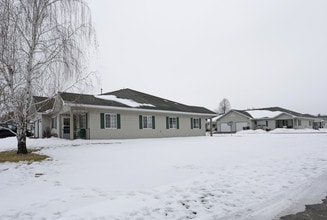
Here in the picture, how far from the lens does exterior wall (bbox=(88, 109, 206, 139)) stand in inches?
741

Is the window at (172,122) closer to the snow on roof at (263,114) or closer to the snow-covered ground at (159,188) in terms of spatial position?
the snow-covered ground at (159,188)

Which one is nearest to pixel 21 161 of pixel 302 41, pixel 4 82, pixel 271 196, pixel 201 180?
pixel 4 82

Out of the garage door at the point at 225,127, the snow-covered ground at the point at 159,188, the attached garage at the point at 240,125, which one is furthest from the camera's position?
the garage door at the point at 225,127

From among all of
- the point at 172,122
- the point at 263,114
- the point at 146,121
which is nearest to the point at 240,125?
the point at 263,114

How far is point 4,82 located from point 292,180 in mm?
10579

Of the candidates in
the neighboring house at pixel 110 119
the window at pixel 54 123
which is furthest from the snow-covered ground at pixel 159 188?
the window at pixel 54 123

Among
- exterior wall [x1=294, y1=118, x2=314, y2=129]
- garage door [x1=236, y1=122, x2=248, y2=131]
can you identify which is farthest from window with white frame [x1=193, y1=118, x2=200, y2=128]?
exterior wall [x1=294, y1=118, x2=314, y2=129]

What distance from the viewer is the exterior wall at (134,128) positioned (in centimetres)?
1883

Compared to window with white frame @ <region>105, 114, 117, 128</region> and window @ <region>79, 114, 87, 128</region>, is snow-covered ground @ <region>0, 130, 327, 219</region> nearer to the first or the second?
window @ <region>79, 114, 87, 128</region>

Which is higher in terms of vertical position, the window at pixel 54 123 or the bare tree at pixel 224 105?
the bare tree at pixel 224 105

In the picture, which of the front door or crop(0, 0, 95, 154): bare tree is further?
the front door

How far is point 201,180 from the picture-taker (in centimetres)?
667

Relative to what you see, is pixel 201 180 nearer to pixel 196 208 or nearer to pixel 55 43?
pixel 196 208

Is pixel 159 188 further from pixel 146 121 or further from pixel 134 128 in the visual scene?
pixel 146 121
